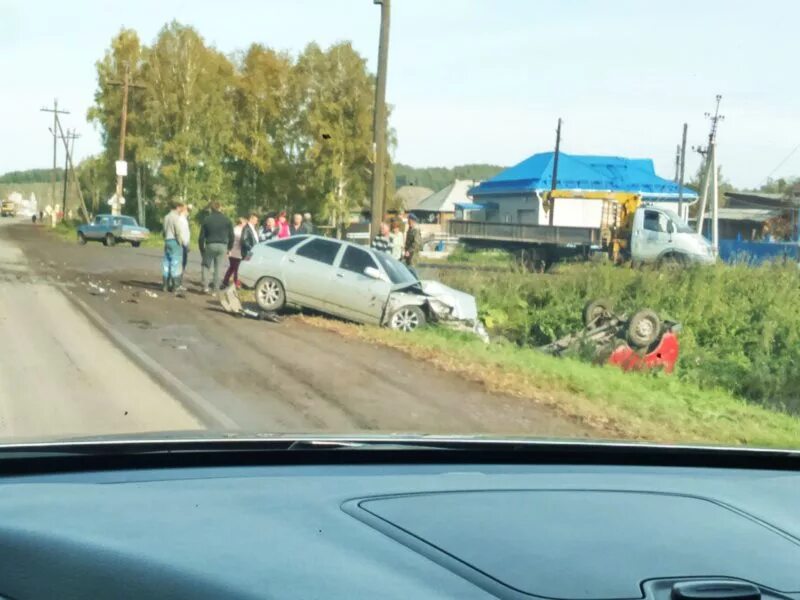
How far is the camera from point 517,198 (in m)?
70.8

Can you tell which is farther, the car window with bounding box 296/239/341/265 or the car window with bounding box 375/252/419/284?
the car window with bounding box 296/239/341/265

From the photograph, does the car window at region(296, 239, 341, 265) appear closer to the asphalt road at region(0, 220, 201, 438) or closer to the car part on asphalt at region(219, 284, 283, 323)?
the car part on asphalt at region(219, 284, 283, 323)

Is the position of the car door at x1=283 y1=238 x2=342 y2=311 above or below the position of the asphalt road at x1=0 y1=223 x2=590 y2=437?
above

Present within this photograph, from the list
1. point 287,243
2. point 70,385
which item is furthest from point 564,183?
point 70,385

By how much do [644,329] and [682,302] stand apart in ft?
17.1

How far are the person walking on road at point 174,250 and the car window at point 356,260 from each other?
4406 millimetres

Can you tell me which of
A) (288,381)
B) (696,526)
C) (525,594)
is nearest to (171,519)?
(525,594)

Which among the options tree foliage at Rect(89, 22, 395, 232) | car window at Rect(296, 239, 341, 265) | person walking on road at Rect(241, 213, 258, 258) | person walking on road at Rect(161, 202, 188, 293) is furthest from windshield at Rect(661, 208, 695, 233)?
tree foliage at Rect(89, 22, 395, 232)

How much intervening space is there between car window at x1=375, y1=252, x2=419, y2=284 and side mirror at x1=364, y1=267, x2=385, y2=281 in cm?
17

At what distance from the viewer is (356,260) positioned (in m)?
18.2

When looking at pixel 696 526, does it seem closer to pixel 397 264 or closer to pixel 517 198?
pixel 397 264

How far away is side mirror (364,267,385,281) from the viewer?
58.5 ft

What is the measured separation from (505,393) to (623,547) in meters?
10.3

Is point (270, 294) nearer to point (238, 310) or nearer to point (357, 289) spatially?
point (238, 310)
